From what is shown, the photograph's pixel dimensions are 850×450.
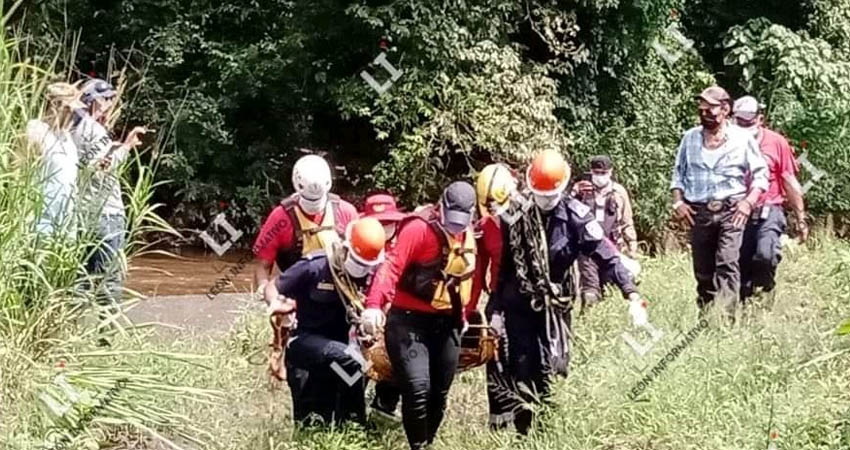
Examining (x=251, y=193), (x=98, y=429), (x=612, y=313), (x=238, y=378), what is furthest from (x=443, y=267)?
(x=251, y=193)

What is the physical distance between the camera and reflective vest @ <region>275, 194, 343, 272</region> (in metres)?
5.91

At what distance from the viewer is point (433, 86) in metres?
14.9

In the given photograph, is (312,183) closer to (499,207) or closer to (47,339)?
(499,207)

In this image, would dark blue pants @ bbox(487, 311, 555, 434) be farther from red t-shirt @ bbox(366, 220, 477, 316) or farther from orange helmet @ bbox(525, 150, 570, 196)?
orange helmet @ bbox(525, 150, 570, 196)

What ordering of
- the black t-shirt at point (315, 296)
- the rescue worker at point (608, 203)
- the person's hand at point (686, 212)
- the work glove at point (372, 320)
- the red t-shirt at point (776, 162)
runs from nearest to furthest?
the work glove at point (372, 320) < the black t-shirt at point (315, 296) < the person's hand at point (686, 212) < the red t-shirt at point (776, 162) < the rescue worker at point (608, 203)

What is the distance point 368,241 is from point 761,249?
3.49 m

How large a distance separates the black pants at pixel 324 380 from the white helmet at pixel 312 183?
62 cm

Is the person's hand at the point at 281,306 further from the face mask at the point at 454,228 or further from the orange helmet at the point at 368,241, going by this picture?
the face mask at the point at 454,228

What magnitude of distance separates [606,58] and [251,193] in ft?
16.8

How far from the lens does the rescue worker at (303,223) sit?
590 centimetres

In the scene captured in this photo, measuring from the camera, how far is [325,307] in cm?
585

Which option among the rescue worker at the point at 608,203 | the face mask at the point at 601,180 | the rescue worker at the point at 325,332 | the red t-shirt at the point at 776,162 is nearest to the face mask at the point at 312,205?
the rescue worker at the point at 325,332

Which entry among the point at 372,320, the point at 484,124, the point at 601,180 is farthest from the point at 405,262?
the point at 484,124

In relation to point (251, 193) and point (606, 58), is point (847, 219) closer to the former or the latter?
point (606, 58)
